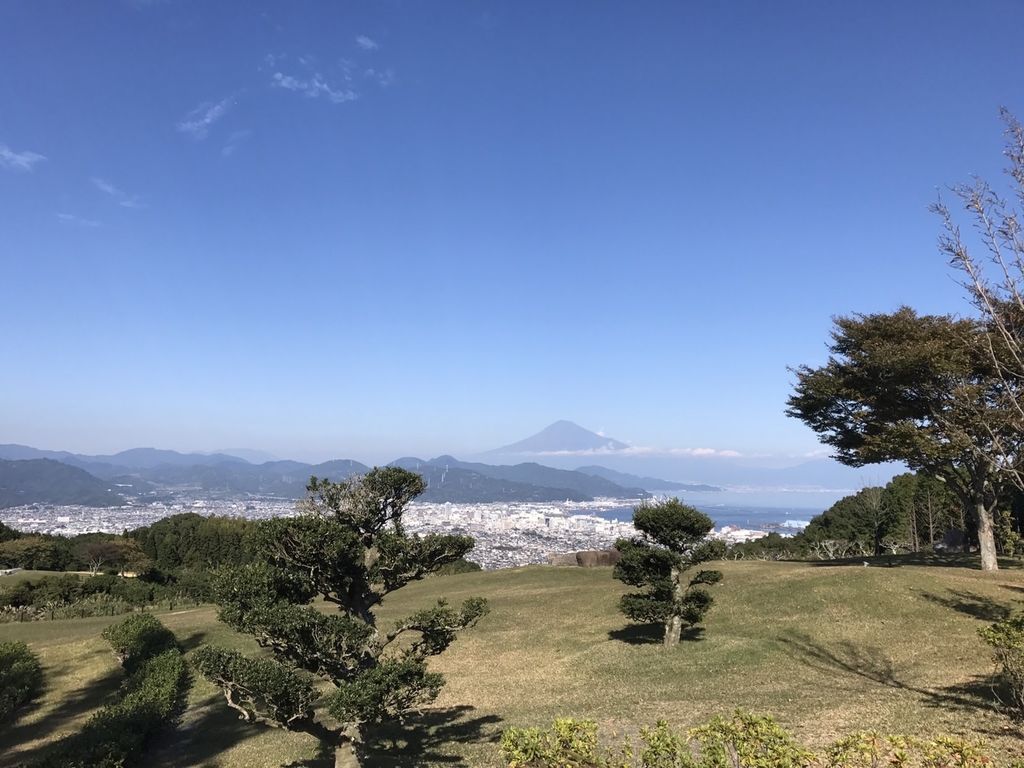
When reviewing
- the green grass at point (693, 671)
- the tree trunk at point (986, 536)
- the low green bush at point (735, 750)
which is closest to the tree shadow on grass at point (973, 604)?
the green grass at point (693, 671)

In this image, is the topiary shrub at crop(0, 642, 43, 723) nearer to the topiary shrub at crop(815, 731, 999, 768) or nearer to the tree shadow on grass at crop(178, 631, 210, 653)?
the tree shadow on grass at crop(178, 631, 210, 653)

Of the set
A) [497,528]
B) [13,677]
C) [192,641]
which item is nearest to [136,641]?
[192,641]

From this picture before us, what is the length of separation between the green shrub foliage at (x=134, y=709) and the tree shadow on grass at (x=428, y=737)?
4888mm

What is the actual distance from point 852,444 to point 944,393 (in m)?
6.22

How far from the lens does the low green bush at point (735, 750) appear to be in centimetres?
491

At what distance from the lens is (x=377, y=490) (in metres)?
10.2

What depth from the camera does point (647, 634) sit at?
68.7 ft

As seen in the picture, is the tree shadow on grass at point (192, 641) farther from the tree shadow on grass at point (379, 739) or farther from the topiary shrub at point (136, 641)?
the tree shadow on grass at point (379, 739)

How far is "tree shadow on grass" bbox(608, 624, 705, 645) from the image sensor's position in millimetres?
19938

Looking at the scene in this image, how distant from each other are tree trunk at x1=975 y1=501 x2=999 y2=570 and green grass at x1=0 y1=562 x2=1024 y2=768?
92 cm

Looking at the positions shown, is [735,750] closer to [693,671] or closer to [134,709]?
[693,671]

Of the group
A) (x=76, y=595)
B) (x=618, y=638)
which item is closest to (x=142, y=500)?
(x=76, y=595)

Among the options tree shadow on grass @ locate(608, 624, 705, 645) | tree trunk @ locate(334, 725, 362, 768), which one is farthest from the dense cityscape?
tree trunk @ locate(334, 725, 362, 768)

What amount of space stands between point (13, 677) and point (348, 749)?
13586mm
